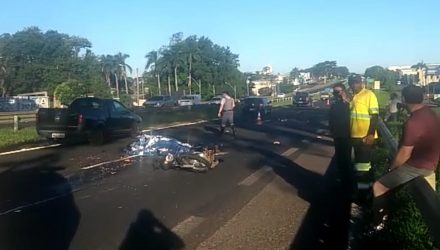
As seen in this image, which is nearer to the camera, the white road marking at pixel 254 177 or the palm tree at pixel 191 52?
the white road marking at pixel 254 177

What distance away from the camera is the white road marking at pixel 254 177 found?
1086 centimetres

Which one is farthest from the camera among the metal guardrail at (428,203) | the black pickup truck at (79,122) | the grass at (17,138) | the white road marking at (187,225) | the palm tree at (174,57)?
the palm tree at (174,57)

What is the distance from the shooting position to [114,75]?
387ft

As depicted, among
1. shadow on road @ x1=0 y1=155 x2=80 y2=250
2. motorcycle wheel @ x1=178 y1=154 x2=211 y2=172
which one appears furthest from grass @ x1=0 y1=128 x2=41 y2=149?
motorcycle wheel @ x1=178 y1=154 x2=211 y2=172

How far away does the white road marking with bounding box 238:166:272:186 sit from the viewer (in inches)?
428

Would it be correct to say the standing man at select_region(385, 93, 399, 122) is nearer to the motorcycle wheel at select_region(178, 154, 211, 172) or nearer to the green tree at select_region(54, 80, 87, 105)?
the motorcycle wheel at select_region(178, 154, 211, 172)

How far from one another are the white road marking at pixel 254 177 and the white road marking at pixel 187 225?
3079mm

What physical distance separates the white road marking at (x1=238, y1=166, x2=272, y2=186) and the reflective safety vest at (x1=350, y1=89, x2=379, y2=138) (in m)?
2.58

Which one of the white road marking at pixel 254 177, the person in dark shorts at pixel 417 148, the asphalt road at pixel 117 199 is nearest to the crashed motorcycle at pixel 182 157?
the asphalt road at pixel 117 199

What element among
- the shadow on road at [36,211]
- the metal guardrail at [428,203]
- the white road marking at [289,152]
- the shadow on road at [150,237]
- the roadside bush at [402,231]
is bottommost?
the white road marking at [289,152]

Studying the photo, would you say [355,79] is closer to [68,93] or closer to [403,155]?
[403,155]

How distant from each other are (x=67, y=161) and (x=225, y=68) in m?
106

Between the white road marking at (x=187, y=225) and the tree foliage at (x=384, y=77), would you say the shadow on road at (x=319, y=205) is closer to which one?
the white road marking at (x=187, y=225)

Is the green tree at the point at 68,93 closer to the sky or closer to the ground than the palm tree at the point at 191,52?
closer to the ground
